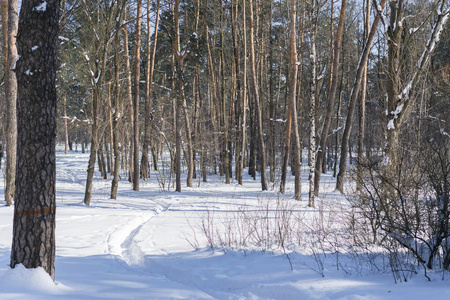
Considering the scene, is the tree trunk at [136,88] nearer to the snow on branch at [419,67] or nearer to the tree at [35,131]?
the snow on branch at [419,67]

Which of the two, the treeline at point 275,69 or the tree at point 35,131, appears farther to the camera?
the treeline at point 275,69

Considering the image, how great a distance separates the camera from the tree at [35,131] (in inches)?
137

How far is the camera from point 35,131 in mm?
3510

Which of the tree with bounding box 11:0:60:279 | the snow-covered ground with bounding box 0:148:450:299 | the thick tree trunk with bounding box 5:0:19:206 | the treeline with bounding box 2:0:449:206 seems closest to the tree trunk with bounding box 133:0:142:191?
the treeline with bounding box 2:0:449:206

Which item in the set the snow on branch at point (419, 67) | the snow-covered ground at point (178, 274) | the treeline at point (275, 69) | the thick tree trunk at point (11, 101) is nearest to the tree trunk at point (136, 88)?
the treeline at point (275, 69)

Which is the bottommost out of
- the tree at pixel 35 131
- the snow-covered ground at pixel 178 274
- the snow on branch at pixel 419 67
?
the snow-covered ground at pixel 178 274

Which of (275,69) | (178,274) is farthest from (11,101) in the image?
(275,69)

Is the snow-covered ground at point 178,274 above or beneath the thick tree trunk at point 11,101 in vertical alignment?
beneath

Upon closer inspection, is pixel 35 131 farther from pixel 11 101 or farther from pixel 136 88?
pixel 136 88

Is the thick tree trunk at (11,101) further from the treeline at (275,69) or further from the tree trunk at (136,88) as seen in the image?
the tree trunk at (136,88)

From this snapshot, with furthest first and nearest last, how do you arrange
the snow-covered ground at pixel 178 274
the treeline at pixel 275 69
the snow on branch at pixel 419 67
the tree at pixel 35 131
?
1. the treeline at pixel 275 69
2. the snow on branch at pixel 419 67
3. the snow-covered ground at pixel 178 274
4. the tree at pixel 35 131

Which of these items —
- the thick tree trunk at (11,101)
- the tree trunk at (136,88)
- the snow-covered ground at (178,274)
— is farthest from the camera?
the tree trunk at (136,88)

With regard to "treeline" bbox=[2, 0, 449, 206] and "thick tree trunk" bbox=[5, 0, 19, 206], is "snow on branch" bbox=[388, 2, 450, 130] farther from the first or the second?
"thick tree trunk" bbox=[5, 0, 19, 206]

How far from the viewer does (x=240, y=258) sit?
5207mm
